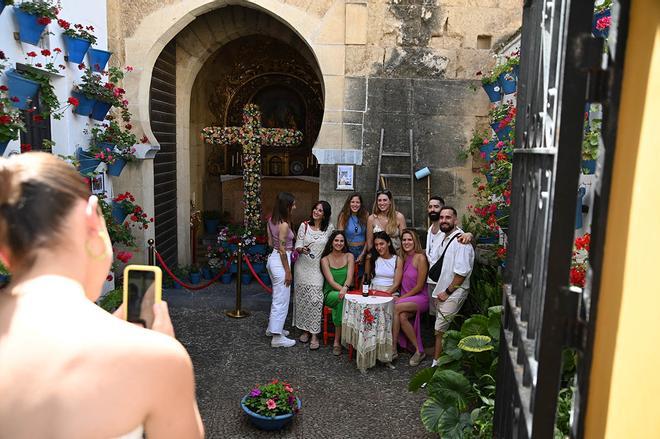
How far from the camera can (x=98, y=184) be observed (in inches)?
283

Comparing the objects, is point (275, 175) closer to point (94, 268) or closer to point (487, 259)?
point (487, 259)

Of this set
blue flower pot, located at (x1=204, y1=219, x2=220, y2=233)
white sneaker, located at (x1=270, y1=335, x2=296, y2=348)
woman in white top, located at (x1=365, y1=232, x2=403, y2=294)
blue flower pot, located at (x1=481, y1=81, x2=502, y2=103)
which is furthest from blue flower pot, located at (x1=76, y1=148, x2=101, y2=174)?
blue flower pot, located at (x1=481, y1=81, x2=502, y2=103)

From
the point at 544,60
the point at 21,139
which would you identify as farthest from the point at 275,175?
the point at 544,60

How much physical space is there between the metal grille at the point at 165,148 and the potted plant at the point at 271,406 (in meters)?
4.63

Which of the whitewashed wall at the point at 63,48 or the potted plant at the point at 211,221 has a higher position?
the whitewashed wall at the point at 63,48

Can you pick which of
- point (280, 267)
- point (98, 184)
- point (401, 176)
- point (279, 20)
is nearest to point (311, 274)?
point (280, 267)

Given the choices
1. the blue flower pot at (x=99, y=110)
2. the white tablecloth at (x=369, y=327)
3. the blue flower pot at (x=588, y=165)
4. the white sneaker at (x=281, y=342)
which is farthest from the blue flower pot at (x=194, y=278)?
the blue flower pot at (x=588, y=165)

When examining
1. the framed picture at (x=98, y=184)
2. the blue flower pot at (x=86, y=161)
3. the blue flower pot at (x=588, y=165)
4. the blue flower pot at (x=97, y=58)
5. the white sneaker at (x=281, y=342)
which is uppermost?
the blue flower pot at (x=97, y=58)

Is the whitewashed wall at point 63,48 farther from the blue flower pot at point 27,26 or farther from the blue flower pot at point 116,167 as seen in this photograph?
the blue flower pot at point 116,167

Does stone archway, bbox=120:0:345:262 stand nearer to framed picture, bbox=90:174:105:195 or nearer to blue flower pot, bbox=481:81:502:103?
framed picture, bbox=90:174:105:195

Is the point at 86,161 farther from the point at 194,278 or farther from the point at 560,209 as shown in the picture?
the point at 560,209

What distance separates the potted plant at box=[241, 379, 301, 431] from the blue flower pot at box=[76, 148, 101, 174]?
11.4ft

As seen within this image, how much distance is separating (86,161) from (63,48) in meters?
1.25

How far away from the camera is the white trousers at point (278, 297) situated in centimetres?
645
